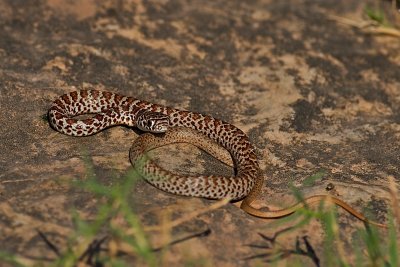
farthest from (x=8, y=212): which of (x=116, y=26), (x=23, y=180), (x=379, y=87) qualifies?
(x=379, y=87)

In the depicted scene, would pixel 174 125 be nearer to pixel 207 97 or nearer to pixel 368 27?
pixel 207 97

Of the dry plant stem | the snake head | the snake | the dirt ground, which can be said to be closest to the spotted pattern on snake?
the snake

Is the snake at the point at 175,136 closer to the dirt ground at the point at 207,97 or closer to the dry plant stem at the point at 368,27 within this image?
the dirt ground at the point at 207,97

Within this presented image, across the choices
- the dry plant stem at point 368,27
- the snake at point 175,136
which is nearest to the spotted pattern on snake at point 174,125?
the snake at point 175,136

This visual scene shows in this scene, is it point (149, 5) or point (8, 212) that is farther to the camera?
point (149, 5)

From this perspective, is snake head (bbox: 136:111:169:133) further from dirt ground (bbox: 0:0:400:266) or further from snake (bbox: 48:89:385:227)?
dirt ground (bbox: 0:0:400:266)

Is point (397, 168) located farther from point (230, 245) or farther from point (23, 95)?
point (23, 95)
